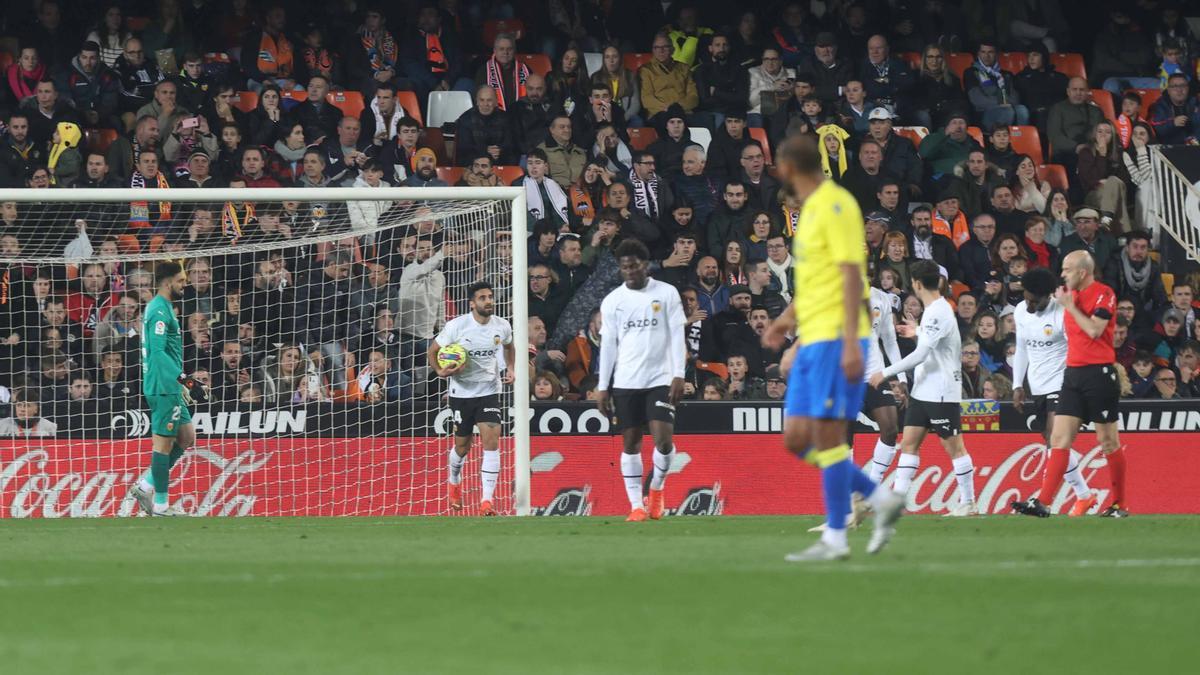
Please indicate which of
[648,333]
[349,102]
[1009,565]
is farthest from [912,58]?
[1009,565]

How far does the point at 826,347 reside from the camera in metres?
7.24

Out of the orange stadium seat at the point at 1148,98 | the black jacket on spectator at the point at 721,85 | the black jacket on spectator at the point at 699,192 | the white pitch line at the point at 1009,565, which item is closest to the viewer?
the white pitch line at the point at 1009,565

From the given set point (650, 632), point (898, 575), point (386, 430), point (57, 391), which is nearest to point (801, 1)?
point (386, 430)

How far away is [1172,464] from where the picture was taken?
52.2 ft

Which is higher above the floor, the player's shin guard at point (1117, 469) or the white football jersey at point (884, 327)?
the white football jersey at point (884, 327)

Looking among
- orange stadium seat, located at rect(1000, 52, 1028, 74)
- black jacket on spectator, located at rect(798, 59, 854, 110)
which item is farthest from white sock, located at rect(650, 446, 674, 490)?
orange stadium seat, located at rect(1000, 52, 1028, 74)

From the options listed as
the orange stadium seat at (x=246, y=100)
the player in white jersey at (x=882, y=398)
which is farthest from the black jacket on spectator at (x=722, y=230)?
the orange stadium seat at (x=246, y=100)

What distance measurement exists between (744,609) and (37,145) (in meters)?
13.4

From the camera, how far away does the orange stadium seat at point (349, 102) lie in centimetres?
1911

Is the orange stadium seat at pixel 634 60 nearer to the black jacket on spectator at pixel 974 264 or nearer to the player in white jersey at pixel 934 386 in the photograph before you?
the black jacket on spectator at pixel 974 264

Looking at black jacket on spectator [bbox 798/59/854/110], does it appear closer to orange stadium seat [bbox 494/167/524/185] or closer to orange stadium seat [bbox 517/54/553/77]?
orange stadium seat [bbox 517/54/553/77]

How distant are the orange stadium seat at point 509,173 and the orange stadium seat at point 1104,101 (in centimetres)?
757

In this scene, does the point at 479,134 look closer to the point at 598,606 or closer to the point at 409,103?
the point at 409,103

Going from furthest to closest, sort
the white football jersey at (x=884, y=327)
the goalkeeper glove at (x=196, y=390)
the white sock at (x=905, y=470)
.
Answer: the goalkeeper glove at (x=196, y=390)
the white football jersey at (x=884, y=327)
the white sock at (x=905, y=470)
